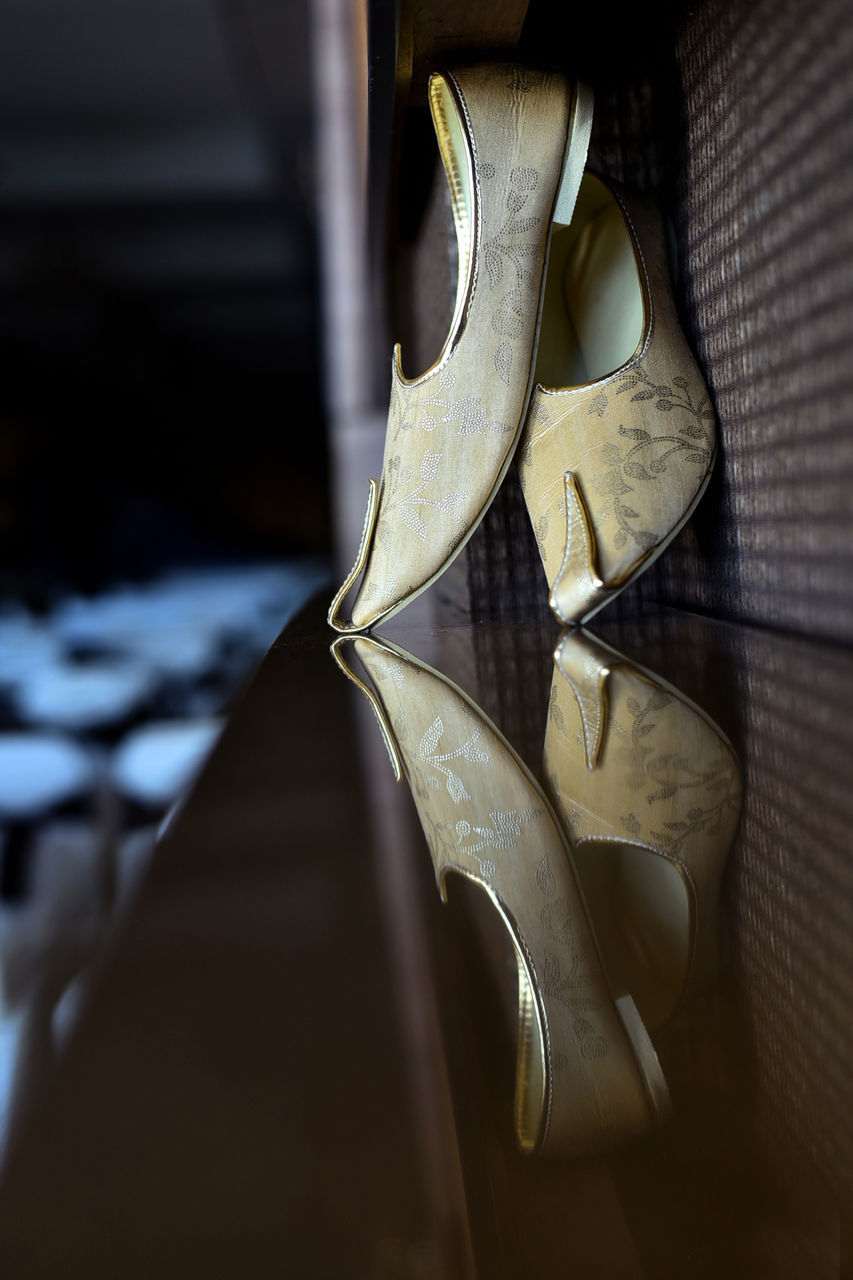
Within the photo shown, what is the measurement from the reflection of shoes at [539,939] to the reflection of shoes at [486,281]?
0.24m

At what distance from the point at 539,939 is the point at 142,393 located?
16.4 feet

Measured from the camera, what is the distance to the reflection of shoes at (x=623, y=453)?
0.45m

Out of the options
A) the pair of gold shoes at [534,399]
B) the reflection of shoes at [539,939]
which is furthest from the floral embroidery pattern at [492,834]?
the pair of gold shoes at [534,399]

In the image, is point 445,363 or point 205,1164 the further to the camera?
point 445,363

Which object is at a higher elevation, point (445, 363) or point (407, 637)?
point (445, 363)

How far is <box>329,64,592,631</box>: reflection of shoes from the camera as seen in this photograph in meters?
0.45

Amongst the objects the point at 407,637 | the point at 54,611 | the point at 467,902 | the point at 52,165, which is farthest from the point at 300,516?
the point at 467,902

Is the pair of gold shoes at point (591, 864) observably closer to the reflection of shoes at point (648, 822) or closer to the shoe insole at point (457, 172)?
the reflection of shoes at point (648, 822)

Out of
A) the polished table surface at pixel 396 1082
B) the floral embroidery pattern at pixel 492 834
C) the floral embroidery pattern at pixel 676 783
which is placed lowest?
the floral embroidery pattern at pixel 492 834

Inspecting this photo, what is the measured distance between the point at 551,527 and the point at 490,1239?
1.43ft

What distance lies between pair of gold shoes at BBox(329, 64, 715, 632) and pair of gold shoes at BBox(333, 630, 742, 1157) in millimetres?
185

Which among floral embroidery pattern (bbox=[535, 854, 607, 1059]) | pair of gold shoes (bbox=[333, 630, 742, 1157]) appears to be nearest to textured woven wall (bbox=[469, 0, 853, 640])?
pair of gold shoes (bbox=[333, 630, 742, 1157])

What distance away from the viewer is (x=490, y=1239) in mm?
65

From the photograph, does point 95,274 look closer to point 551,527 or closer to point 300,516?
point 300,516
